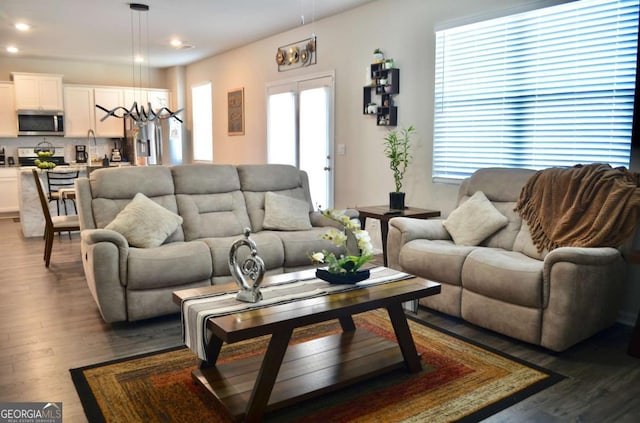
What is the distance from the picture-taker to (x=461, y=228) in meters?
3.92

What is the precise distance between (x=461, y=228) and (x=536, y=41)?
157cm

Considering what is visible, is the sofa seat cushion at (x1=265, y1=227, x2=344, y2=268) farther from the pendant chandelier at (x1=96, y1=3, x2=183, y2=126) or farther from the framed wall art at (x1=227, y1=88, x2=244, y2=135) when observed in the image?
the framed wall art at (x1=227, y1=88, x2=244, y2=135)

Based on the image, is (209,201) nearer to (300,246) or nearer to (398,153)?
(300,246)

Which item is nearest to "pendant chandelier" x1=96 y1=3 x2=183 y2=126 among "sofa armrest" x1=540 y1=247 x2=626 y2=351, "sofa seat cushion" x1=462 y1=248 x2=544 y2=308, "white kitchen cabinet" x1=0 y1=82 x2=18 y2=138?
"white kitchen cabinet" x1=0 y1=82 x2=18 y2=138

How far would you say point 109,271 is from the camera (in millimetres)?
3375

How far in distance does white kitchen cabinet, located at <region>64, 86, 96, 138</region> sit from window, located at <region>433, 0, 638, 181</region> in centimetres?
707

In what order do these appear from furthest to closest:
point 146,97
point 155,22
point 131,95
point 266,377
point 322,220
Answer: point 146,97 < point 131,95 < point 155,22 < point 322,220 < point 266,377

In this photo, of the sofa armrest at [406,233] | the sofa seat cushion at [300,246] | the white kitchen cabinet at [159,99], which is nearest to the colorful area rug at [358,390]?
the sofa armrest at [406,233]

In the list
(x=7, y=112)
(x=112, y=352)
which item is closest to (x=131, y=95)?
(x=7, y=112)

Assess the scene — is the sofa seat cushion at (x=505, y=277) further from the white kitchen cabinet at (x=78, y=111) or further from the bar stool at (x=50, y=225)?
the white kitchen cabinet at (x=78, y=111)

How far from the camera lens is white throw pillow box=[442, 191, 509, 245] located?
3.82 m

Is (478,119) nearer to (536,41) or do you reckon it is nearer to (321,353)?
(536,41)

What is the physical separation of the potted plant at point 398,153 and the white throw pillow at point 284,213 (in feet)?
2.78

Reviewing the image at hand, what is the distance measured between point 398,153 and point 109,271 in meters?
2.93
